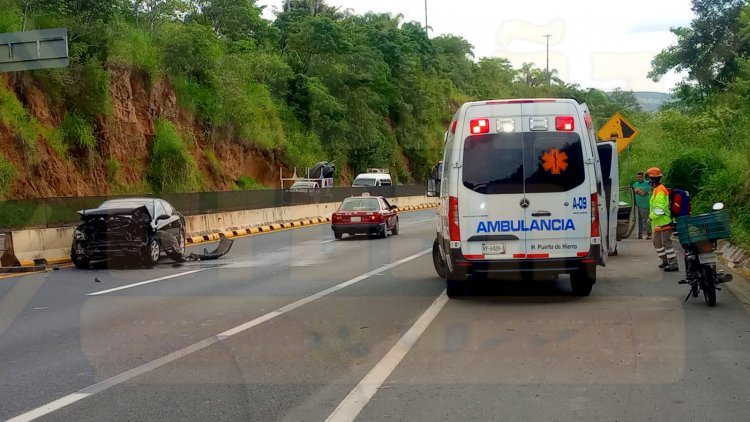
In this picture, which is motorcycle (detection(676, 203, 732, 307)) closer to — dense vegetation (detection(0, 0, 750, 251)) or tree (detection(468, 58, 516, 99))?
dense vegetation (detection(0, 0, 750, 251))

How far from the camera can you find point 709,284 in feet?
38.3

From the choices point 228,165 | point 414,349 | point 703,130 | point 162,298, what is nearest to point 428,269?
point 162,298

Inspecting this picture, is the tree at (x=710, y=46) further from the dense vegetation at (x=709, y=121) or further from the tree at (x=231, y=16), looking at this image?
the tree at (x=231, y=16)

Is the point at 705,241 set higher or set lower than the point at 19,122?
lower

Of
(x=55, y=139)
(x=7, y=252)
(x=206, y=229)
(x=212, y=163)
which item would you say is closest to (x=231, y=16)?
(x=212, y=163)

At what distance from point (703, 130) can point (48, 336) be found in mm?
32644

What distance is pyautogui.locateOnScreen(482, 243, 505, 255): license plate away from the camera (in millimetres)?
12133

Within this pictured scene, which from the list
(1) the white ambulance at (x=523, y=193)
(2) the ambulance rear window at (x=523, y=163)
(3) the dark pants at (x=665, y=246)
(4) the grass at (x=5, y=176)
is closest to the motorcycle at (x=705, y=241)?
(1) the white ambulance at (x=523, y=193)

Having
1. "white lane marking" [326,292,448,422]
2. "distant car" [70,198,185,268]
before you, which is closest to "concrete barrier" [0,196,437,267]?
"distant car" [70,198,185,268]

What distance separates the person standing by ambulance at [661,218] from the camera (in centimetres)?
1482

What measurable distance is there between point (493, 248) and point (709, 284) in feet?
9.29

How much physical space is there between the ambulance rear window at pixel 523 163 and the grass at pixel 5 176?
20848mm

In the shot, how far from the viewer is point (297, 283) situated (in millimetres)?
15547

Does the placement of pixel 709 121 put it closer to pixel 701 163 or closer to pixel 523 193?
pixel 701 163
